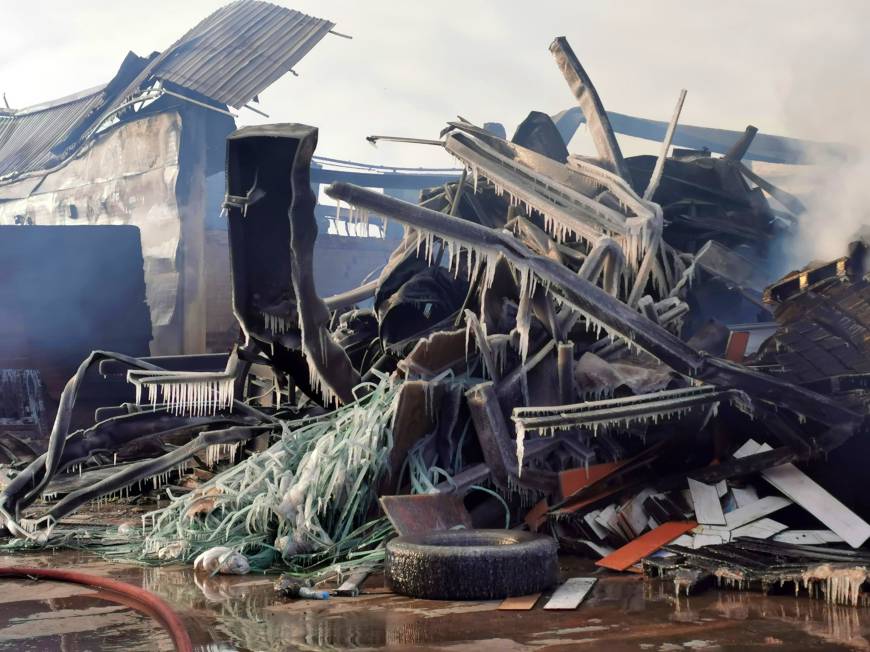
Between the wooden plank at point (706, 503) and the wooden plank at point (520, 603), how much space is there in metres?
1.56

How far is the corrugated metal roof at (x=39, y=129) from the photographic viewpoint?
24.0 metres

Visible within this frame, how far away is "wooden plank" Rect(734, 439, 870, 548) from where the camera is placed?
19.0 feet

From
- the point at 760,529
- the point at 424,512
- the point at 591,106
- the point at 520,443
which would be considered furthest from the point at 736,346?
→ the point at 591,106

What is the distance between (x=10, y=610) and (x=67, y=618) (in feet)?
1.58

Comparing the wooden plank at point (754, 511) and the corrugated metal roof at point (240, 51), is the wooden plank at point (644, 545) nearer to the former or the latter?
the wooden plank at point (754, 511)

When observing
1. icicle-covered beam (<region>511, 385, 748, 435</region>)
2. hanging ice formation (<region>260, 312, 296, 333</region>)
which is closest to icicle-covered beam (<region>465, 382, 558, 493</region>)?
icicle-covered beam (<region>511, 385, 748, 435</region>)

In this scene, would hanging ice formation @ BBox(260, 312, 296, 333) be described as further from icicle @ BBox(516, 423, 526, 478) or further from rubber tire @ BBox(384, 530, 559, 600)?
rubber tire @ BBox(384, 530, 559, 600)

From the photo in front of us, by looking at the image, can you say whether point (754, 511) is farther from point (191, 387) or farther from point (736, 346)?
point (191, 387)

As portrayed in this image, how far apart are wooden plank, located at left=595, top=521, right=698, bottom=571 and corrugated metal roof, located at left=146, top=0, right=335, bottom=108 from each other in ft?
54.2

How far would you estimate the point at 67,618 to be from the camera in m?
5.04

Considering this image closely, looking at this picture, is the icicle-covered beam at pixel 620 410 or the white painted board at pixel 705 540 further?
the icicle-covered beam at pixel 620 410

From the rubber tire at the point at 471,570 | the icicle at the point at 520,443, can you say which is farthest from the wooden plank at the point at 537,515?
the rubber tire at the point at 471,570

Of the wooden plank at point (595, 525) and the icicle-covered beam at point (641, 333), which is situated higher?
the icicle-covered beam at point (641, 333)

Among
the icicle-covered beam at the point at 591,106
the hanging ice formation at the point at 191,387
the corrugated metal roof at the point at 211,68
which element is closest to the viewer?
the hanging ice formation at the point at 191,387
